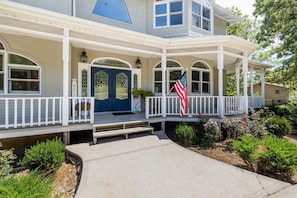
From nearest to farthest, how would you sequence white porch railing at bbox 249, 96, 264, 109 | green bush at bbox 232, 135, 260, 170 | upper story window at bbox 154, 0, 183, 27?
green bush at bbox 232, 135, 260, 170
upper story window at bbox 154, 0, 183, 27
white porch railing at bbox 249, 96, 264, 109

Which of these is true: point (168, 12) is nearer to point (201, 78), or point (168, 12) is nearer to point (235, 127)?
point (201, 78)

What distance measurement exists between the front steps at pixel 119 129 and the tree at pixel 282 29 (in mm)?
12175

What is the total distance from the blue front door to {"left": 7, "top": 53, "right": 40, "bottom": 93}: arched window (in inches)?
95.9

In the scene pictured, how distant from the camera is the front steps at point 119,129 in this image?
6410 millimetres

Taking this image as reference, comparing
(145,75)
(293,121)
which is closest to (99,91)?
(145,75)

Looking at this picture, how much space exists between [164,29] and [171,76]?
96.8 inches

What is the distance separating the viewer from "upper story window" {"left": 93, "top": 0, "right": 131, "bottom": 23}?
29.6ft

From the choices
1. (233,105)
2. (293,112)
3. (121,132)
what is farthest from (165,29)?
(293,112)

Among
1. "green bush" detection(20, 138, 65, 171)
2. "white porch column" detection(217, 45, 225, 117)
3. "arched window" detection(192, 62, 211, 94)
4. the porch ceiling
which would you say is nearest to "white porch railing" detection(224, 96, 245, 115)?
"white porch column" detection(217, 45, 225, 117)

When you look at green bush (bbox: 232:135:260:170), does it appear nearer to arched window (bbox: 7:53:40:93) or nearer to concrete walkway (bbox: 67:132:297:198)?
concrete walkway (bbox: 67:132:297:198)

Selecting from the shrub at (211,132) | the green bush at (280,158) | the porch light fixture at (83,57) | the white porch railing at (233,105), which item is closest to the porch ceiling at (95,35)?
the porch light fixture at (83,57)

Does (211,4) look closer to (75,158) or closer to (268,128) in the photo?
(268,128)

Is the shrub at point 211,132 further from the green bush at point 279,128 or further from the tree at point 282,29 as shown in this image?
the tree at point 282,29

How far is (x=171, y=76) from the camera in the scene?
1038 centimetres
